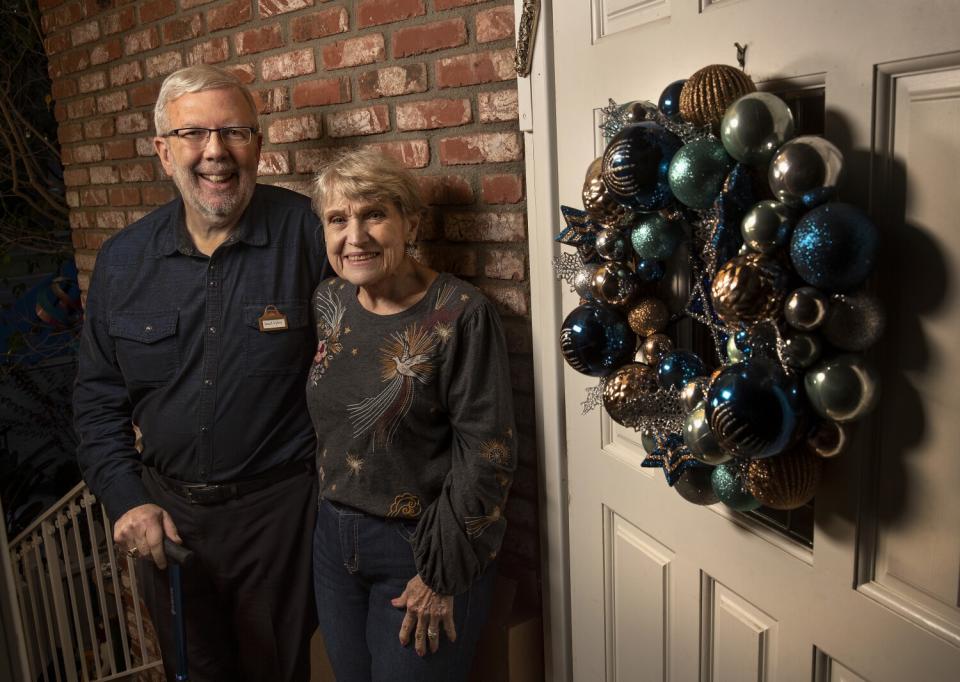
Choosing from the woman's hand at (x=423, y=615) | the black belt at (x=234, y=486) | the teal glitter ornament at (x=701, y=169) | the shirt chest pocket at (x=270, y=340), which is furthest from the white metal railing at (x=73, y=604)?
the teal glitter ornament at (x=701, y=169)

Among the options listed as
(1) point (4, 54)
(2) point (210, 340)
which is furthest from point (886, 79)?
(1) point (4, 54)

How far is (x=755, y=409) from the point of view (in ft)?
2.92

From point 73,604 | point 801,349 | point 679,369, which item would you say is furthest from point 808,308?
point 73,604

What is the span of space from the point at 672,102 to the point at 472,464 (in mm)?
772

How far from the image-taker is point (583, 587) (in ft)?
5.72

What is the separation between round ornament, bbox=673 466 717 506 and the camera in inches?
45.1

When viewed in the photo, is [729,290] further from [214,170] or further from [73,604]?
[73,604]

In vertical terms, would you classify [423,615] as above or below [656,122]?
below

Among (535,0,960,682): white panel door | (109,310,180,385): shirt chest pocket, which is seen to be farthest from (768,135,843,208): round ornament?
(109,310,180,385): shirt chest pocket

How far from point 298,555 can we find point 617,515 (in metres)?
0.82

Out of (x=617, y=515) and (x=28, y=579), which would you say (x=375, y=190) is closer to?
(x=617, y=515)

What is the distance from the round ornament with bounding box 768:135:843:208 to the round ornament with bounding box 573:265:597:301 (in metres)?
0.39

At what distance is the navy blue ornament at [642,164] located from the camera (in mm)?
1050

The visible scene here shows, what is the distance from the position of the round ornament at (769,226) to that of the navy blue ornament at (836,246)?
33 millimetres
